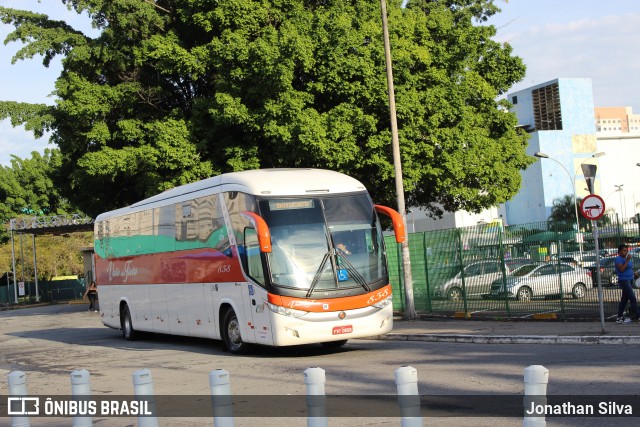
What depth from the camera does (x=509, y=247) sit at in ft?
71.0

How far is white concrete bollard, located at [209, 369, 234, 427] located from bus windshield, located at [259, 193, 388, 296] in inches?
366

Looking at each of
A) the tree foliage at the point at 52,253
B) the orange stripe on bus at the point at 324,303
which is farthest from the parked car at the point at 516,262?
the tree foliage at the point at 52,253

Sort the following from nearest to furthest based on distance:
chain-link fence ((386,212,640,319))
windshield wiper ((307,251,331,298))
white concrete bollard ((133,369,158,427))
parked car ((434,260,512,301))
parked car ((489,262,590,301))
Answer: white concrete bollard ((133,369,158,427)) < windshield wiper ((307,251,331,298)) < chain-link fence ((386,212,640,319)) < parked car ((489,262,590,301)) < parked car ((434,260,512,301))

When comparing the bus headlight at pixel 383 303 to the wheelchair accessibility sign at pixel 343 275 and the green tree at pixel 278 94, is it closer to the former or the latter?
the wheelchair accessibility sign at pixel 343 275

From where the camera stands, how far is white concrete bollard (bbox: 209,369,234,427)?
6.53 meters

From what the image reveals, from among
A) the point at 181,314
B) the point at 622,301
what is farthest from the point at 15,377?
the point at 622,301

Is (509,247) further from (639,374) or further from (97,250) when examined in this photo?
(97,250)

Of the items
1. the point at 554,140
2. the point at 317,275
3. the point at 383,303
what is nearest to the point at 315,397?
the point at 317,275

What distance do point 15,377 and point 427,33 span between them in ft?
83.2

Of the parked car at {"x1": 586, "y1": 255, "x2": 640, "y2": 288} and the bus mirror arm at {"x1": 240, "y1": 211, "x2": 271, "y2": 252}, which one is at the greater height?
the bus mirror arm at {"x1": 240, "y1": 211, "x2": 271, "y2": 252}

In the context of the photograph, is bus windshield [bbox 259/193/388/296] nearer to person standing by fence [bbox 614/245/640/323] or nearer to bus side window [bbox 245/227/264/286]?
bus side window [bbox 245/227/264/286]

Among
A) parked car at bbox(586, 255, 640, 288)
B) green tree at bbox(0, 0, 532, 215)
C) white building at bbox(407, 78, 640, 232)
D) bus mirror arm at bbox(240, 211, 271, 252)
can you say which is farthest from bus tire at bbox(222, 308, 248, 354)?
white building at bbox(407, 78, 640, 232)

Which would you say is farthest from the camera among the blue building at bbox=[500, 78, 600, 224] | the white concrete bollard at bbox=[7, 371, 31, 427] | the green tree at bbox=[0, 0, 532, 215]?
the blue building at bbox=[500, 78, 600, 224]

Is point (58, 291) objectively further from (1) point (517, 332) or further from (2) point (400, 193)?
(1) point (517, 332)
